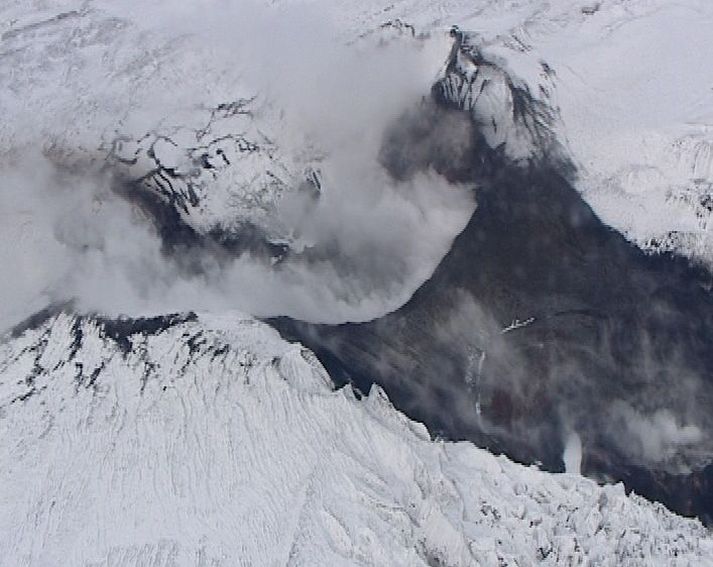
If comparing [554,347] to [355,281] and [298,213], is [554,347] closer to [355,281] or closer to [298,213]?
[355,281]

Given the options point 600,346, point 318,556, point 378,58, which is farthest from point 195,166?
point 318,556

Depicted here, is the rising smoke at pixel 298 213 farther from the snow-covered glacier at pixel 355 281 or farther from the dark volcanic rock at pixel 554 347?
the dark volcanic rock at pixel 554 347

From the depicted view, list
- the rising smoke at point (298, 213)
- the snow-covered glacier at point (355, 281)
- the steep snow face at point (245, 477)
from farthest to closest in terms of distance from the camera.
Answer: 1. the rising smoke at point (298, 213)
2. the snow-covered glacier at point (355, 281)
3. the steep snow face at point (245, 477)

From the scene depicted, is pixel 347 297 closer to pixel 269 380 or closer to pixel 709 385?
pixel 269 380

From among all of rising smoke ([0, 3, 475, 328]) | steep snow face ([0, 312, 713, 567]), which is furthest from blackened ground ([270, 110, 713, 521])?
steep snow face ([0, 312, 713, 567])

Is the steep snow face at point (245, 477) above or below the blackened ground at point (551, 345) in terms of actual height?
above

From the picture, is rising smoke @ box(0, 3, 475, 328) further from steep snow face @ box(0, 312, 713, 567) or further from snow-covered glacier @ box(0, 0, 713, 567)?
steep snow face @ box(0, 312, 713, 567)

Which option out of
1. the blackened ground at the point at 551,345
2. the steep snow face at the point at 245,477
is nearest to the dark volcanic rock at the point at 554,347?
the blackened ground at the point at 551,345
